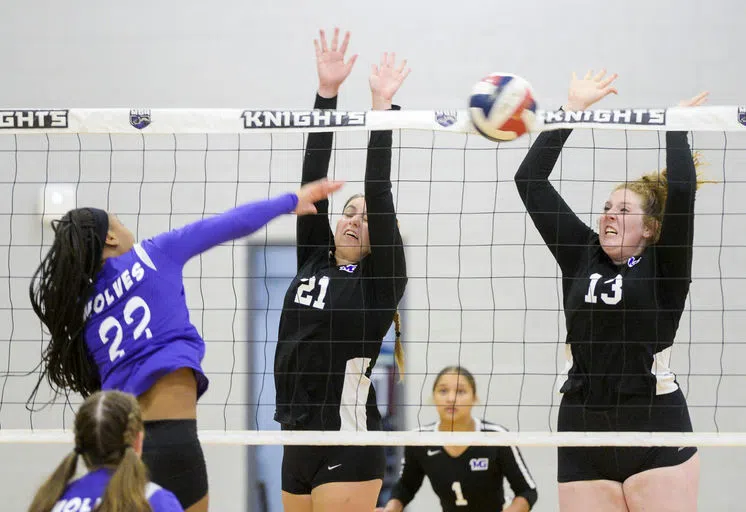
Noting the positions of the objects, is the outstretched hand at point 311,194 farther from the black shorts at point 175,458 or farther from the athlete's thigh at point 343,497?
the athlete's thigh at point 343,497

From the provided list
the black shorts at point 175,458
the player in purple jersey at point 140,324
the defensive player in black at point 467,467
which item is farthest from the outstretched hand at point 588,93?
the black shorts at point 175,458

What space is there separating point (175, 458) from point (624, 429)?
1.95 meters

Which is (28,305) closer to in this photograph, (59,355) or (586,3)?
(59,355)

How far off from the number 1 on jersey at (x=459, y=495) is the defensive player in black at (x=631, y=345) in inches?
49.2

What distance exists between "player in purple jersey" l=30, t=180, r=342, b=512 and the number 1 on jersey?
2392mm

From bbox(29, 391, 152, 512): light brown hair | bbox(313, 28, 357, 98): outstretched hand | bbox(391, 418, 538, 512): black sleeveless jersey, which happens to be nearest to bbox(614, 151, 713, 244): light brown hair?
bbox(313, 28, 357, 98): outstretched hand

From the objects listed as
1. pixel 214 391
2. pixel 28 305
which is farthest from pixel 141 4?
pixel 214 391

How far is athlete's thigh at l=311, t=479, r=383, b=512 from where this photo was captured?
13.1 feet

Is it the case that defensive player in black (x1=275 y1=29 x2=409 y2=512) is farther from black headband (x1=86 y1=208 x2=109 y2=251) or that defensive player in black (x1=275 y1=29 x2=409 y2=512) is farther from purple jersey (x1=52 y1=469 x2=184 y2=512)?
purple jersey (x1=52 y1=469 x2=184 y2=512)

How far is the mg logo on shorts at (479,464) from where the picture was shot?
17.2 feet

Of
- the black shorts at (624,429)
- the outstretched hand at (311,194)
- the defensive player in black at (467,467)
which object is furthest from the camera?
the defensive player in black at (467,467)

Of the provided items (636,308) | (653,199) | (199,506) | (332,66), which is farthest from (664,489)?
(332,66)

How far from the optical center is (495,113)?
4031 millimetres

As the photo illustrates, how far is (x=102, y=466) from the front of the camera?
8.64ft
